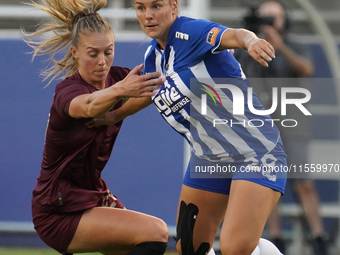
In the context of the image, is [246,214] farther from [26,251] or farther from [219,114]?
[26,251]

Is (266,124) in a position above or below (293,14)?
below

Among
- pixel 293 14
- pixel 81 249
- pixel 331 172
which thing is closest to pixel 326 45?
pixel 293 14

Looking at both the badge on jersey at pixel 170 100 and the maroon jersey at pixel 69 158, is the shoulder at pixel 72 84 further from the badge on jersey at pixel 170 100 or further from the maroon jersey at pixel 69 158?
the badge on jersey at pixel 170 100

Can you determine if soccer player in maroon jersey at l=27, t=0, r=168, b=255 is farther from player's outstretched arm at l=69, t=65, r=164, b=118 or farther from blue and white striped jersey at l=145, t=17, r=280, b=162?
blue and white striped jersey at l=145, t=17, r=280, b=162

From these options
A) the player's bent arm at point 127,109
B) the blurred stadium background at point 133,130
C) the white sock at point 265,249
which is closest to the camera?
the player's bent arm at point 127,109

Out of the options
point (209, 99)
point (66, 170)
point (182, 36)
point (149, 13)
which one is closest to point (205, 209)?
point (209, 99)

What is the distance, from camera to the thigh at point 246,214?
233 centimetres

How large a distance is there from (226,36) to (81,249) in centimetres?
133

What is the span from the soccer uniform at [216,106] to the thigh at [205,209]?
22 centimetres

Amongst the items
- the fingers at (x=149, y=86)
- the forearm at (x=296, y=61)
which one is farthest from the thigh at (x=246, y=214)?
the forearm at (x=296, y=61)

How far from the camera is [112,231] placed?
2490 mm

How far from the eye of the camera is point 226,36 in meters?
2.22

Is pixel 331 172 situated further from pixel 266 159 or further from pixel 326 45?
pixel 266 159

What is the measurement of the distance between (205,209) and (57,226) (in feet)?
2.62
